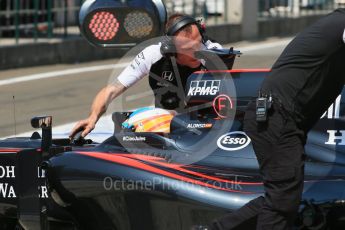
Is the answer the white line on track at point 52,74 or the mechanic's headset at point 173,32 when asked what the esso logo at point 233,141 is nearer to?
the mechanic's headset at point 173,32

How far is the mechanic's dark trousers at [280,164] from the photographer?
132 inches

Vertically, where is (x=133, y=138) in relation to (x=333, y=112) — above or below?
below

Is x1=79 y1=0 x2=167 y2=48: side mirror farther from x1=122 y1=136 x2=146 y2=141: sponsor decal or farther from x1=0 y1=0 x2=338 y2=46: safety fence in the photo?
x1=0 y1=0 x2=338 y2=46: safety fence

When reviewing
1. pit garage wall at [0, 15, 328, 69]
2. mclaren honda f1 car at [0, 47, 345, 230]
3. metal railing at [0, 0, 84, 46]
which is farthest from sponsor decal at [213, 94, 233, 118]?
metal railing at [0, 0, 84, 46]

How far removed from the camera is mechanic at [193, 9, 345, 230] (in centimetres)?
335

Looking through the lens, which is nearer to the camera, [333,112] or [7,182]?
[333,112]

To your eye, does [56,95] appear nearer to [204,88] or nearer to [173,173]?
[204,88]

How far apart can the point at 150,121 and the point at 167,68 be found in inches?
28.6

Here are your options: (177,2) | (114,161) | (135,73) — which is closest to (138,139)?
(114,161)

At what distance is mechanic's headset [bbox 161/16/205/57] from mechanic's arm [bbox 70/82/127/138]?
33 centimetres

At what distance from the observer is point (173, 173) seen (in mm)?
3758

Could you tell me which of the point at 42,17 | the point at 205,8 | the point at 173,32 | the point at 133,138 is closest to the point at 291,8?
the point at 205,8

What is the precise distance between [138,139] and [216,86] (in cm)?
48

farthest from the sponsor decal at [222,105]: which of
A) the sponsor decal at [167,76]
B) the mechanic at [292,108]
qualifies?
the sponsor decal at [167,76]
